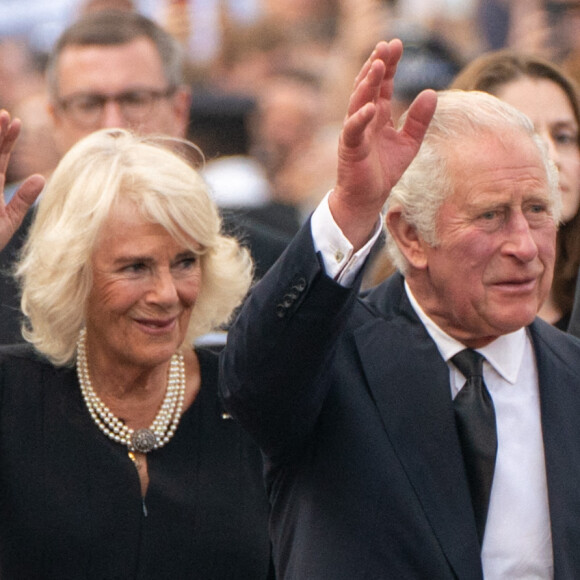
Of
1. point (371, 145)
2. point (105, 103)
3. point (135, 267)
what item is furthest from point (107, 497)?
point (105, 103)

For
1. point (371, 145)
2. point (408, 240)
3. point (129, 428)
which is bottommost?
point (129, 428)

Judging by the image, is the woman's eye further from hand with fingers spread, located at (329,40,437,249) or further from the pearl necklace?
hand with fingers spread, located at (329,40,437,249)

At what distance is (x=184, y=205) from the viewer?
387 centimetres

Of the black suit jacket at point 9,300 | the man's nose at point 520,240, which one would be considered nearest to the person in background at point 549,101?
the man's nose at point 520,240

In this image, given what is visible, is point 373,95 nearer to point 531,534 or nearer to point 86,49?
point 531,534

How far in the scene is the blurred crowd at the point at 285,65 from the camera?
6457 mm

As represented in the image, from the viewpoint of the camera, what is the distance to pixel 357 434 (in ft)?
10.1

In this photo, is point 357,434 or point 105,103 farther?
point 105,103

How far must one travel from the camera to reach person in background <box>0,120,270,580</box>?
3748 mm

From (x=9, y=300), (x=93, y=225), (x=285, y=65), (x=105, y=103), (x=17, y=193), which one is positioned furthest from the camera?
(x=285, y=65)

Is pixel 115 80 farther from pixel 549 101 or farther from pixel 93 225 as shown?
pixel 549 101

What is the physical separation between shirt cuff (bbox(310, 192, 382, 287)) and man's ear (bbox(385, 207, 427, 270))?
430mm

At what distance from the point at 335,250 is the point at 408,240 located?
0.50 metres

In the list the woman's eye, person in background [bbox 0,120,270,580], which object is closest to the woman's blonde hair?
person in background [bbox 0,120,270,580]
